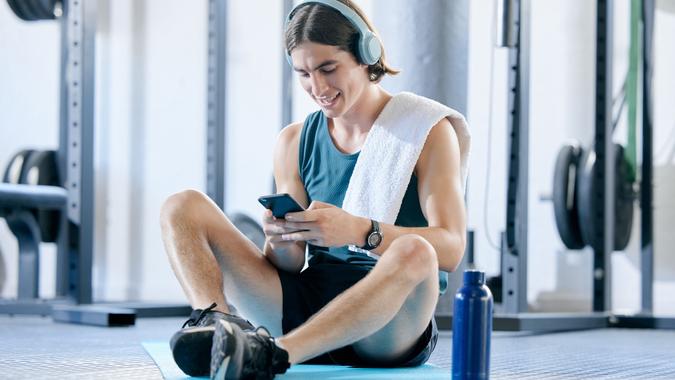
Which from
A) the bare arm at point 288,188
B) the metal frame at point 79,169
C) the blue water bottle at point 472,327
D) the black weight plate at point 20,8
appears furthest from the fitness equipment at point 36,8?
the blue water bottle at point 472,327

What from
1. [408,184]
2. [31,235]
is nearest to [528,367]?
[408,184]

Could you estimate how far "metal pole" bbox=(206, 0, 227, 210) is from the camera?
431 cm

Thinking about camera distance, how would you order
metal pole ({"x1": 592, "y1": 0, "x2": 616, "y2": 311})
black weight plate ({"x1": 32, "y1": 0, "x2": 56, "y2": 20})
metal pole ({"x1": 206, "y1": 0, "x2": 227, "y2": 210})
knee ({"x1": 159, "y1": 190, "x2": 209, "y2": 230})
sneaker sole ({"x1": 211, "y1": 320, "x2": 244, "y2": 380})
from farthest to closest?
metal pole ({"x1": 206, "y1": 0, "x2": 227, "y2": 210}), metal pole ({"x1": 592, "y1": 0, "x2": 616, "y2": 311}), black weight plate ({"x1": 32, "y1": 0, "x2": 56, "y2": 20}), knee ({"x1": 159, "y1": 190, "x2": 209, "y2": 230}), sneaker sole ({"x1": 211, "y1": 320, "x2": 244, "y2": 380})

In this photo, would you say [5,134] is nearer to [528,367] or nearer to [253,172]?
[253,172]

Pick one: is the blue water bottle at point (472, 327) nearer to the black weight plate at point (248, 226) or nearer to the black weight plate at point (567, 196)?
the black weight plate at point (248, 226)

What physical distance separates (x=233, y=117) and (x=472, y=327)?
3820 millimetres

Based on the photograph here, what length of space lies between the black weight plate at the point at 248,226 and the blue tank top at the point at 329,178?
1.57 m

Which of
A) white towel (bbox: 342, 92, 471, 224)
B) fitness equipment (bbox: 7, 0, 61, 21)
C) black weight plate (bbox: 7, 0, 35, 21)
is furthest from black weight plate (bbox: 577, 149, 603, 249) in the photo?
black weight plate (bbox: 7, 0, 35, 21)

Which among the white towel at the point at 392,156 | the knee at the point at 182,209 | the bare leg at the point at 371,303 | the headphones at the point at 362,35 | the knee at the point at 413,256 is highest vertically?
the headphones at the point at 362,35

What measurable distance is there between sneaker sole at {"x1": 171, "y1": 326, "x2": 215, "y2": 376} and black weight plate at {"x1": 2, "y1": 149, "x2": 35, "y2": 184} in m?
2.84

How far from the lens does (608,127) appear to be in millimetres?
4070

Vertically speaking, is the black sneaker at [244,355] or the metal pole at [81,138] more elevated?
the metal pole at [81,138]

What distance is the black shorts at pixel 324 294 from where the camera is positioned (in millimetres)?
2020

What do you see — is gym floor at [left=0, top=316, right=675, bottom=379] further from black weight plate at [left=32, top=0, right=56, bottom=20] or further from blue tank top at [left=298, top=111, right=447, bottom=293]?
black weight plate at [left=32, top=0, right=56, bottom=20]
